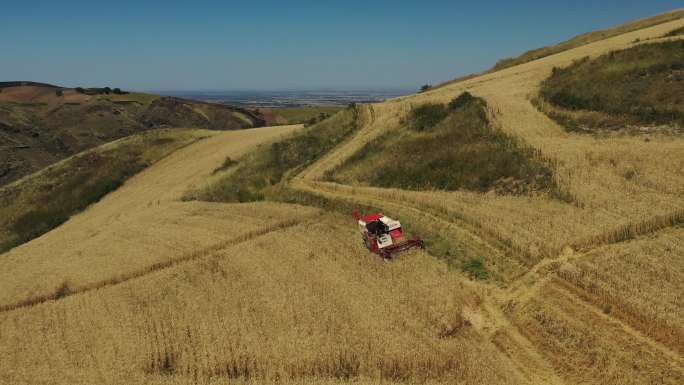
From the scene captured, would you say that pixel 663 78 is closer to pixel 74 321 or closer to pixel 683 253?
pixel 683 253

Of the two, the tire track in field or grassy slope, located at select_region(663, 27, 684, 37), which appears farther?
grassy slope, located at select_region(663, 27, 684, 37)

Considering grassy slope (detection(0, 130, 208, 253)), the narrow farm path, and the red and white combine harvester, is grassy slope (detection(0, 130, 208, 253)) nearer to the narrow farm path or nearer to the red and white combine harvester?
the narrow farm path

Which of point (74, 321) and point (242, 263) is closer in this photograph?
point (74, 321)

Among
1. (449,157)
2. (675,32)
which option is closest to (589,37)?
(675,32)

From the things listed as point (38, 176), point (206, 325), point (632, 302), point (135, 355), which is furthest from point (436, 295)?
point (38, 176)

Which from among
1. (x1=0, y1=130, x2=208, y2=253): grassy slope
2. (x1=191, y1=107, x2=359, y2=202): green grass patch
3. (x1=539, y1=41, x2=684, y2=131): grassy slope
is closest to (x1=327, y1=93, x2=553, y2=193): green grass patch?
(x1=191, y1=107, x2=359, y2=202): green grass patch

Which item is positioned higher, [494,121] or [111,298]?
[494,121]

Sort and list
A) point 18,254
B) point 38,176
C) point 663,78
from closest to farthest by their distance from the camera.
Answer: point 18,254 → point 663,78 → point 38,176
